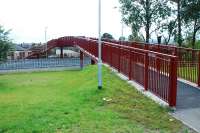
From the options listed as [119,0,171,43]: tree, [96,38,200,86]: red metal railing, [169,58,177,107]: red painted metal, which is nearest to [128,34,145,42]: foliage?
[119,0,171,43]: tree

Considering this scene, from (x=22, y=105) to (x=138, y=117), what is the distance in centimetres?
358

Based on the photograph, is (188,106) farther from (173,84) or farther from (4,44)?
(4,44)

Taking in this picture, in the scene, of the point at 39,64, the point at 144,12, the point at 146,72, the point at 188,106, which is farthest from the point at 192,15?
the point at 39,64

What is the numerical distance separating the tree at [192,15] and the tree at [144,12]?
2078 mm

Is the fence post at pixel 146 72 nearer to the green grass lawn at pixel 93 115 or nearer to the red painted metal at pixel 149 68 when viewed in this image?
the red painted metal at pixel 149 68

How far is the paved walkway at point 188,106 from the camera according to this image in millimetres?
9039

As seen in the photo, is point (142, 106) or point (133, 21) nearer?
point (142, 106)

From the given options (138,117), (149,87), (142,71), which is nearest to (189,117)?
(138,117)

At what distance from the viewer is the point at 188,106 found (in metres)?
10.2

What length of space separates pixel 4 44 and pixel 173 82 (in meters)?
21.8

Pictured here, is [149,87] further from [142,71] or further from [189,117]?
[189,117]

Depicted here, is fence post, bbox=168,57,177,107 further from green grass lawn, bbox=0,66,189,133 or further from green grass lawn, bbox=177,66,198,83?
green grass lawn, bbox=177,66,198,83

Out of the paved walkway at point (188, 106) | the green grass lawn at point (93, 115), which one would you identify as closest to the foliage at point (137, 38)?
the paved walkway at point (188, 106)

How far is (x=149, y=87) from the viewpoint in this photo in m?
11.8
